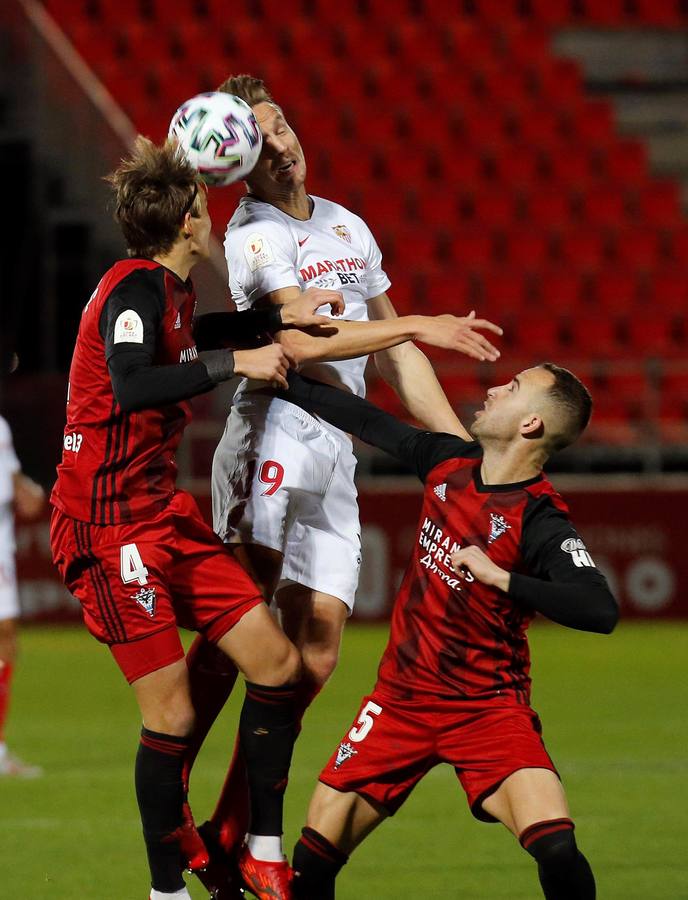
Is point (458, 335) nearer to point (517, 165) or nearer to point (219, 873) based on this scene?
point (219, 873)

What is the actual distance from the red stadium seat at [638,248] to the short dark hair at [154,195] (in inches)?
462

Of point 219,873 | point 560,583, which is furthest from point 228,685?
point 560,583

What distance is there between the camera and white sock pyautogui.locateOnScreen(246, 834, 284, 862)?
14.5 ft

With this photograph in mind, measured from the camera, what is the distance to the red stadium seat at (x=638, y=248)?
51.3 feet

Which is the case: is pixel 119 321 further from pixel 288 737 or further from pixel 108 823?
pixel 108 823

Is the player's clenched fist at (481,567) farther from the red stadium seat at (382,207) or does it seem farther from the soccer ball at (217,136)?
the red stadium seat at (382,207)

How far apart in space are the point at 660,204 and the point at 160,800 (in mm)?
13038

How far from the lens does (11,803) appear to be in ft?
21.1

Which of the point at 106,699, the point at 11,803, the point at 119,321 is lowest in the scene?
the point at 106,699

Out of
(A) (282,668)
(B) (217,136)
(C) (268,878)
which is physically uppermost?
(B) (217,136)

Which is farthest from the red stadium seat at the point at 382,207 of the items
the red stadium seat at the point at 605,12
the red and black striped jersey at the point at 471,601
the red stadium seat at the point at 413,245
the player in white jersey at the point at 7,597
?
the red and black striped jersey at the point at 471,601

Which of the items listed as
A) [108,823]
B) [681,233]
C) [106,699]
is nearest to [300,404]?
[108,823]

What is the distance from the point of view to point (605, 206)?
1605cm

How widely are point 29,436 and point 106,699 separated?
2997mm
